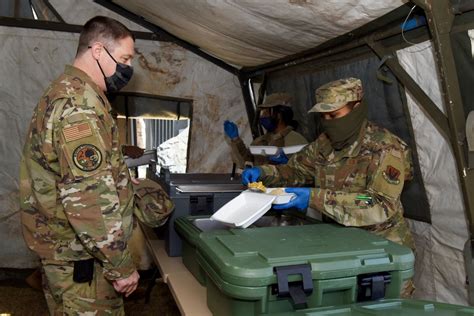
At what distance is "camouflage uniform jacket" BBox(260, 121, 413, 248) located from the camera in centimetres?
176

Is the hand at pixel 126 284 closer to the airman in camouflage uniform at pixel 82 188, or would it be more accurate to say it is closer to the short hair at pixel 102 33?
the airman in camouflage uniform at pixel 82 188

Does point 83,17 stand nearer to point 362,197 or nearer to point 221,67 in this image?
point 221,67

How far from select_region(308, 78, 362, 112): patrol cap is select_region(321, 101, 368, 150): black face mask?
0.06 metres

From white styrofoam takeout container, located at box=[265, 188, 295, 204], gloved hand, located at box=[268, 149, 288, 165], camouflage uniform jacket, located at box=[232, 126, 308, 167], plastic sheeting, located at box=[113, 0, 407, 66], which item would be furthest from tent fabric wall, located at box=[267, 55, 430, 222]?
white styrofoam takeout container, located at box=[265, 188, 295, 204]

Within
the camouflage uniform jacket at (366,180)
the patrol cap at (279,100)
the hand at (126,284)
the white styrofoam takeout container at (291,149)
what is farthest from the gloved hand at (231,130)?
the hand at (126,284)

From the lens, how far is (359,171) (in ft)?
6.53

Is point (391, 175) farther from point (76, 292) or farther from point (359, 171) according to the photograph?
point (76, 292)

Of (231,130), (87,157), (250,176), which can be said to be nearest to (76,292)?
(87,157)

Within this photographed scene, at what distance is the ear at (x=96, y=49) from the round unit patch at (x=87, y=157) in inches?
16.5

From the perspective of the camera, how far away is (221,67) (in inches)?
153

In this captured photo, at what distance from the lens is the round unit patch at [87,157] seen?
1.41 m

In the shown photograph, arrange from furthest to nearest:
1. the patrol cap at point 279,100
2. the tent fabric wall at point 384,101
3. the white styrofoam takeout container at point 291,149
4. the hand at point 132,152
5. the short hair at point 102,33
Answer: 1. the hand at point 132,152
2. the patrol cap at point 279,100
3. the white styrofoam takeout container at point 291,149
4. the tent fabric wall at point 384,101
5. the short hair at point 102,33

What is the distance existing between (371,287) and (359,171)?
2.91 ft

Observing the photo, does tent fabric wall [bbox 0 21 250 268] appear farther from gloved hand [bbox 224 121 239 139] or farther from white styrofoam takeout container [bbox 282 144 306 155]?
white styrofoam takeout container [bbox 282 144 306 155]
